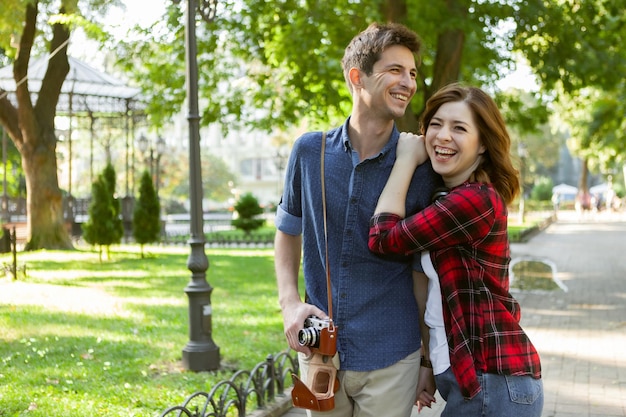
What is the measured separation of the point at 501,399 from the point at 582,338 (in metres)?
7.87

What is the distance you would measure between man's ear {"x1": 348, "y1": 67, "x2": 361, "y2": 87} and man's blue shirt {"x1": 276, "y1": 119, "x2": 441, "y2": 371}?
0.17 metres

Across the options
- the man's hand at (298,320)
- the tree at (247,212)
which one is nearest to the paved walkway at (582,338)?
the man's hand at (298,320)

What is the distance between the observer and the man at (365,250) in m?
2.48

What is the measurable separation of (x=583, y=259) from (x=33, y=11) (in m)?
15.6

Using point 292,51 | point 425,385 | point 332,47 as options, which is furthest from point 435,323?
point 332,47

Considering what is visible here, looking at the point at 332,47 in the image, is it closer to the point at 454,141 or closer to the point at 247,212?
the point at 454,141

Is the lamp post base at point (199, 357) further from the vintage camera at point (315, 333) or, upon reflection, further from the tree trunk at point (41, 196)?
the tree trunk at point (41, 196)

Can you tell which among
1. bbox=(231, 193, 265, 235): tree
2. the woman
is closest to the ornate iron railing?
the woman

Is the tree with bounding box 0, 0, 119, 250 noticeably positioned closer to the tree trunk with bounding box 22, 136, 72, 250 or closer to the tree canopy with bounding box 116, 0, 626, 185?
the tree trunk with bounding box 22, 136, 72, 250

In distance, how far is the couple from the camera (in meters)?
2.37

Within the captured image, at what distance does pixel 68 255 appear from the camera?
18172 mm

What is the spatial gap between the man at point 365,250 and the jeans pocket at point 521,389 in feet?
1.11

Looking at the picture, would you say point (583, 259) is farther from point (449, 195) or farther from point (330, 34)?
point (449, 195)

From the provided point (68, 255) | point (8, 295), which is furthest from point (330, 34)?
point (68, 255)
